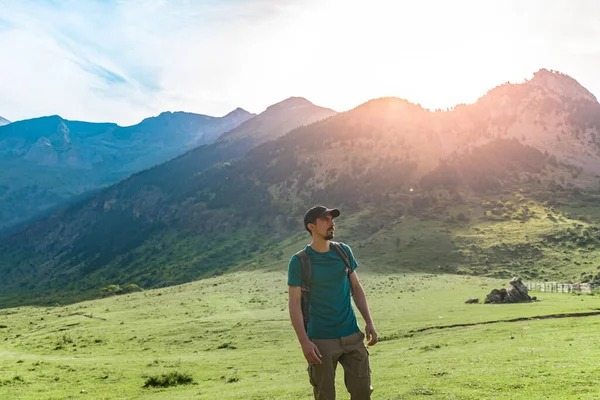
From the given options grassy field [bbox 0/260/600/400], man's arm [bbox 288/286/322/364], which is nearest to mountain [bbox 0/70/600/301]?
grassy field [bbox 0/260/600/400]

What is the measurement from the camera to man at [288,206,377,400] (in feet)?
27.1

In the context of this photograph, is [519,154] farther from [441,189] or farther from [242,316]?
[242,316]

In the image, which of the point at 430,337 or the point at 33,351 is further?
the point at 33,351

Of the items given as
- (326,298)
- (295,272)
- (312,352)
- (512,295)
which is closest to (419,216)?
(512,295)

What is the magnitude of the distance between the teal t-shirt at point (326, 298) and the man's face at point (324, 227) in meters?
0.36

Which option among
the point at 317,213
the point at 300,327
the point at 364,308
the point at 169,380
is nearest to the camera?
the point at 300,327

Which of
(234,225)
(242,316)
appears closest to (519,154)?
(234,225)

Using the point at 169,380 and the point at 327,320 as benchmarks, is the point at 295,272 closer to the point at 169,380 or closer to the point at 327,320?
the point at 327,320

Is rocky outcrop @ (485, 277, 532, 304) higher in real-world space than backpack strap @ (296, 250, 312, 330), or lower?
lower

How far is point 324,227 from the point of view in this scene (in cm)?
869

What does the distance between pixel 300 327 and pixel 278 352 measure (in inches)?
895

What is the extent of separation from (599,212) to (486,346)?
12639 cm

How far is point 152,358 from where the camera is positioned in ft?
105

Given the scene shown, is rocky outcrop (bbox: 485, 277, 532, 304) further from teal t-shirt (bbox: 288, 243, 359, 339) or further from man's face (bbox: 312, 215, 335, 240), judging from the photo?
man's face (bbox: 312, 215, 335, 240)
